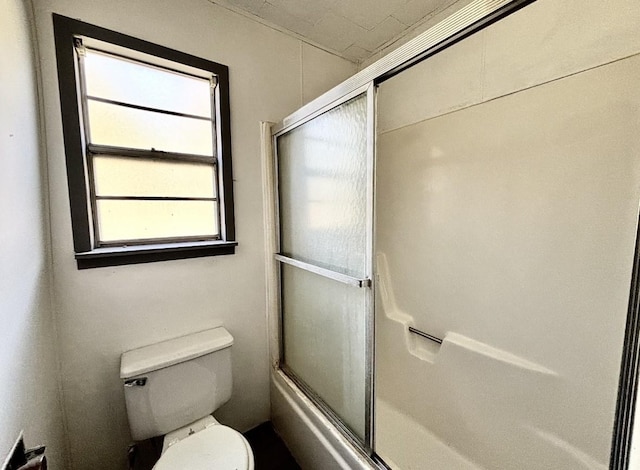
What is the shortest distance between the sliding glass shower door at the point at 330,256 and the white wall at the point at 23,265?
105 centimetres

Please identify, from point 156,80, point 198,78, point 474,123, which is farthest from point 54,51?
point 474,123

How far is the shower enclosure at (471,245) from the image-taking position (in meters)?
1.04

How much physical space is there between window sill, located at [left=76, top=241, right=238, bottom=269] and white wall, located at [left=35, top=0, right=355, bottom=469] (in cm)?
4

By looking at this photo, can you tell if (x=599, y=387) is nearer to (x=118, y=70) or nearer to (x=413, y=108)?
(x=413, y=108)

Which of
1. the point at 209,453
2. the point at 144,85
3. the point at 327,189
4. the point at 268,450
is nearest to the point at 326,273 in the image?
the point at 327,189

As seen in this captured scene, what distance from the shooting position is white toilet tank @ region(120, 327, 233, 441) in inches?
47.4

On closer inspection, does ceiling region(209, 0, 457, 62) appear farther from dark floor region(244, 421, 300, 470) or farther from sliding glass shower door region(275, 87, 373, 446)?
dark floor region(244, 421, 300, 470)

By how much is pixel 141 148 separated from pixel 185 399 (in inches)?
49.4

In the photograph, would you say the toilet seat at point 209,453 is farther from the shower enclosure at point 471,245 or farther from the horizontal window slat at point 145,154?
the horizontal window slat at point 145,154

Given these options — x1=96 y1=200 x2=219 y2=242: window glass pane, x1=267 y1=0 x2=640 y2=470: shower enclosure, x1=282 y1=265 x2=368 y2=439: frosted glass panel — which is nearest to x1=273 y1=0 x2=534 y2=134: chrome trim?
x1=267 y1=0 x2=640 y2=470: shower enclosure

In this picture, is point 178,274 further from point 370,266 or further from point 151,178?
point 370,266

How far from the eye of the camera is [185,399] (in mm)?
1307

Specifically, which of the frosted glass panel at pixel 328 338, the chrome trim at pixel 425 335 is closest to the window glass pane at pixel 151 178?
the frosted glass panel at pixel 328 338

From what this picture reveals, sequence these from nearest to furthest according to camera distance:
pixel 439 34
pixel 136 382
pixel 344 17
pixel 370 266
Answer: pixel 439 34 < pixel 370 266 < pixel 136 382 < pixel 344 17
